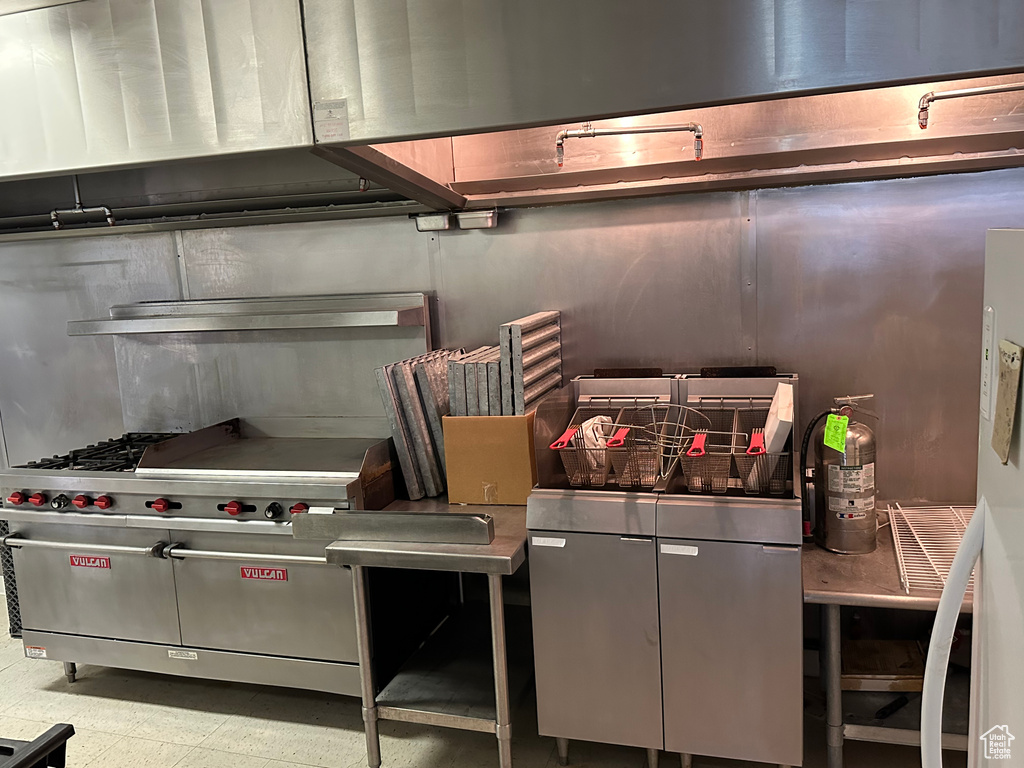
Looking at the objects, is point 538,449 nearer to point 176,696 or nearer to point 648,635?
point 648,635

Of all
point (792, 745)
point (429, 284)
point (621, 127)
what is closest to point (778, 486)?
point (792, 745)

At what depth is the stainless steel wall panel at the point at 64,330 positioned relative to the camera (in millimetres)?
3480

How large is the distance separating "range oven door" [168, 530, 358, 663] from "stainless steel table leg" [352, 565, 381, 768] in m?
0.28

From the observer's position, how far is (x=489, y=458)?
2.56 metres

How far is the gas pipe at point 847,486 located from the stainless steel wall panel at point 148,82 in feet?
5.56

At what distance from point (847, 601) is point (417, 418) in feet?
4.66

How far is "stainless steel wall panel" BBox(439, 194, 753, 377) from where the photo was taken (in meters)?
2.71

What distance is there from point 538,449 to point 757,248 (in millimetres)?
1059

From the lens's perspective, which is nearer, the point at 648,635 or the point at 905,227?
the point at 648,635

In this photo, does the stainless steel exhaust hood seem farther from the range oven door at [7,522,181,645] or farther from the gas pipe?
the gas pipe

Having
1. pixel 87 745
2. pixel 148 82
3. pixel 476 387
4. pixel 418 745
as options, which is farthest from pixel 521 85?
pixel 87 745

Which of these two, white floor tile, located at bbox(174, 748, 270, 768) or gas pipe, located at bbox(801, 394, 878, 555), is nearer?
gas pipe, located at bbox(801, 394, 878, 555)

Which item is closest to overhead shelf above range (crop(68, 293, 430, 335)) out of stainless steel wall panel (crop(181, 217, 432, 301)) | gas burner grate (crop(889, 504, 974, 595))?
stainless steel wall panel (crop(181, 217, 432, 301))

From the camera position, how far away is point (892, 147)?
8.02 ft
